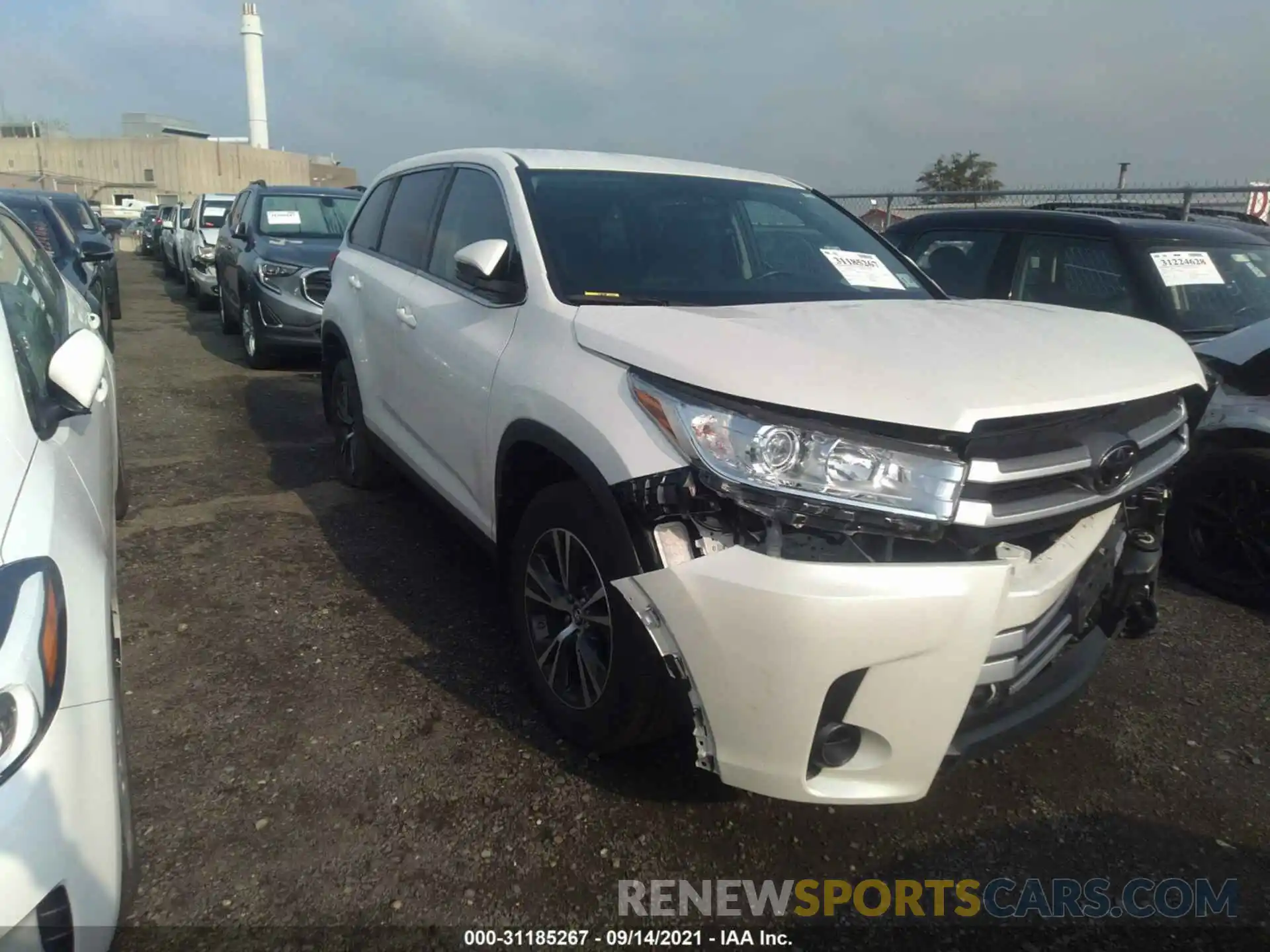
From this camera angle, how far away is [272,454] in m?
5.93

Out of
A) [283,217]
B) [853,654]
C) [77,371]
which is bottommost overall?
[853,654]

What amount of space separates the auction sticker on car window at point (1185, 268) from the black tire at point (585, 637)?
3607 millimetres

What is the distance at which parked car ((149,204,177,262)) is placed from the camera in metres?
23.4

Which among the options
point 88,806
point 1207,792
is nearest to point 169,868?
point 88,806

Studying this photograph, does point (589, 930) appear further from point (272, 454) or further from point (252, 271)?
point (252, 271)

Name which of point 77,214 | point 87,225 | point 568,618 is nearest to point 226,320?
point 87,225

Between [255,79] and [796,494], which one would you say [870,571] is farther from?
[255,79]

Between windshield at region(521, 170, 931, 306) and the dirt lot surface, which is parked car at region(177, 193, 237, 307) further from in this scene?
windshield at region(521, 170, 931, 306)

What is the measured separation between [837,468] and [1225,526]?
9.55ft

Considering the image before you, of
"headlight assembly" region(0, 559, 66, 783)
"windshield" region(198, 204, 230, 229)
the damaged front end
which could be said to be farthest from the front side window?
"windshield" region(198, 204, 230, 229)

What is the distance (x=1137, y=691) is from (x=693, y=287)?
2174 mm

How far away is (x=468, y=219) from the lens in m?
3.58

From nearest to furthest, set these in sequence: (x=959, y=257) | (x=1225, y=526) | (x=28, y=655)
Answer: (x=28, y=655) → (x=1225, y=526) → (x=959, y=257)

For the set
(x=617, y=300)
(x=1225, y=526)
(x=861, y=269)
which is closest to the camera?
(x=617, y=300)
